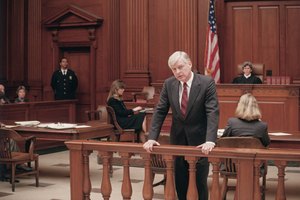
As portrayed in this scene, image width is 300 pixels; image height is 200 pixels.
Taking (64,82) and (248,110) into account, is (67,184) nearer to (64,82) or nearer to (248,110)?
(248,110)

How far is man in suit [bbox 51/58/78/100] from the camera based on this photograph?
15.2m

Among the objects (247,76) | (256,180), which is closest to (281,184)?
(256,180)

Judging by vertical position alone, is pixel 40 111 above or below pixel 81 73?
below

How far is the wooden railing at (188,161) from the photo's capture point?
4512 millimetres

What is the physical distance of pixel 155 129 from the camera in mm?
5039

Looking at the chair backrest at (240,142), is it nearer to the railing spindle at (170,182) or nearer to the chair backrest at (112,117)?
the railing spindle at (170,182)

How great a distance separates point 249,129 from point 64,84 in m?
9.13

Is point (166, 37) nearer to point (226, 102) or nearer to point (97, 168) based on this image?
point (226, 102)

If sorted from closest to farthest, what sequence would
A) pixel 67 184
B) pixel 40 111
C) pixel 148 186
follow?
pixel 148 186
pixel 67 184
pixel 40 111

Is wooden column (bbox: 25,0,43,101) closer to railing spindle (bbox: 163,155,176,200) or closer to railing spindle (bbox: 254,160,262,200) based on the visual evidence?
railing spindle (bbox: 163,155,176,200)

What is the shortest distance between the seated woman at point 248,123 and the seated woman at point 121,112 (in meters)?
4.25

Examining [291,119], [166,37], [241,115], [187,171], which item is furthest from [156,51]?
[187,171]

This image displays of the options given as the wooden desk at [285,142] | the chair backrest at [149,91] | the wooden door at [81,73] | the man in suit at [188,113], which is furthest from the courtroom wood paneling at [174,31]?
the man in suit at [188,113]

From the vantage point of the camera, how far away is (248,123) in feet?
22.1
